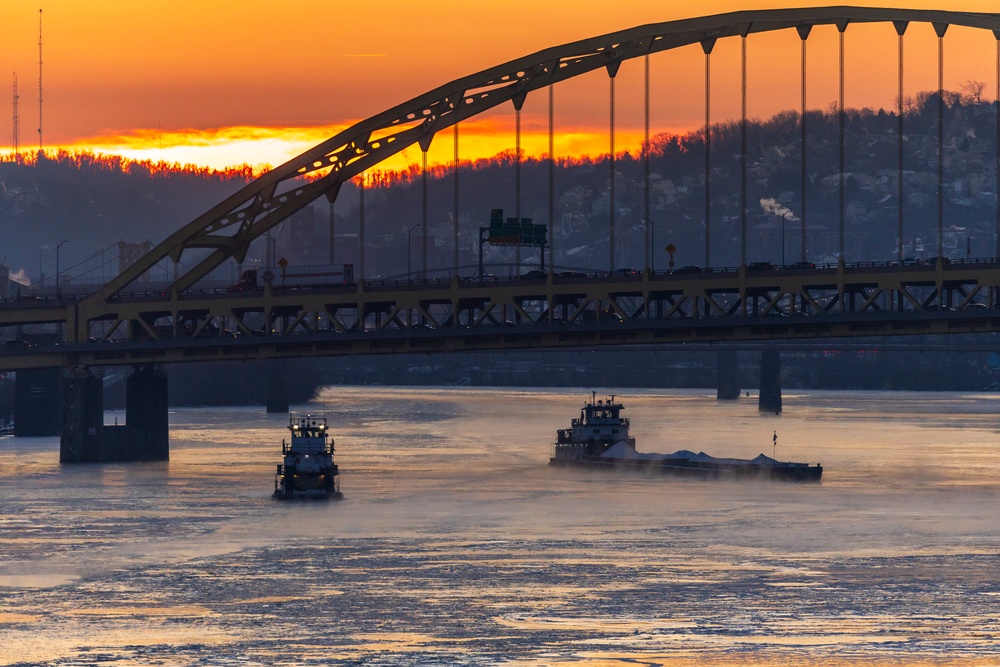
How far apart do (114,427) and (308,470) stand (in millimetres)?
30711

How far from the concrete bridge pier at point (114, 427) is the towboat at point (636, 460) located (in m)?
25.1

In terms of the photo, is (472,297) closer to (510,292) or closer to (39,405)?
(510,292)

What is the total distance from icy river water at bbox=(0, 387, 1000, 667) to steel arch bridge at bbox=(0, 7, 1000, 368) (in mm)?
8066

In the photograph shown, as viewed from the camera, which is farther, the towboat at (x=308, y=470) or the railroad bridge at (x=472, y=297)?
the railroad bridge at (x=472, y=297)

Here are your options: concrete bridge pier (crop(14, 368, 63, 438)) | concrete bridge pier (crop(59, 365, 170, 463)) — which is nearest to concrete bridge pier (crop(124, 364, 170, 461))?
concrete bridge pier (crop(59, 365, 170, 463))

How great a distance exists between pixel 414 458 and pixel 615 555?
59640mm

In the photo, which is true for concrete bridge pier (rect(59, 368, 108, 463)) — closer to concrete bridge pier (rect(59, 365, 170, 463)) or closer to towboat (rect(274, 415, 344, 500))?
concrete bridge pier (rect(59, 365, 170, 463))

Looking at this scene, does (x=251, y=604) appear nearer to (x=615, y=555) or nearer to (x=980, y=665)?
(x=615, y=555)

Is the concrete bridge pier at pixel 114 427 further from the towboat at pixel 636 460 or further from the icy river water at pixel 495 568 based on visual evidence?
the towboat at pixel 636 460

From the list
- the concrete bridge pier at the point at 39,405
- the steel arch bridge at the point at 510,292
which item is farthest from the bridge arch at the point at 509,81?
the concrete bridge pier at the point at 39,405

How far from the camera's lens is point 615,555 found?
76.6 metres

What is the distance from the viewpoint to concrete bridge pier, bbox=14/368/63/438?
159125mm

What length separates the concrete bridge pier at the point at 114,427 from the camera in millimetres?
125312

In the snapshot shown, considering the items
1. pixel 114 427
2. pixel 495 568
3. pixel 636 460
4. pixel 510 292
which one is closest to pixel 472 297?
pixel 510 292
